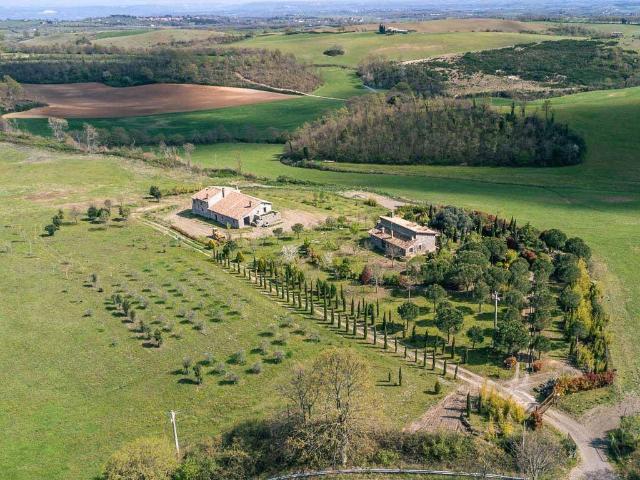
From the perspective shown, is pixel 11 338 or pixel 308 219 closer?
pixel 11 338

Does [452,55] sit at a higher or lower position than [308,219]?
higher

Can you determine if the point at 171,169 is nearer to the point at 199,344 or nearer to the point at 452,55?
the point at 199,344

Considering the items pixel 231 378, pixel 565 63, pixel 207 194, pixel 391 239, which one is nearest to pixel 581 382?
pixel 231 378

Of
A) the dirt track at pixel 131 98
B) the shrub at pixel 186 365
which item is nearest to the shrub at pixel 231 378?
the shrub at pixel 186 365

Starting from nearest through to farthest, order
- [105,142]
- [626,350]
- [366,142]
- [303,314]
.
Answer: [626,350], [303,314], [366,142], [105,142]

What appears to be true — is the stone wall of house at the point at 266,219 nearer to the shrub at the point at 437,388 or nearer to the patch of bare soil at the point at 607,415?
the shrub at the point at 437,388

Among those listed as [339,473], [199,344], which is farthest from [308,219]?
[339,473]

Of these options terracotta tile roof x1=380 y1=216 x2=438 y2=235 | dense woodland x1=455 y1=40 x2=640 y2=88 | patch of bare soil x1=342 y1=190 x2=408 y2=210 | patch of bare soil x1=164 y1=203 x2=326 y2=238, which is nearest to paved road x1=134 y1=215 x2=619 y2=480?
terracotta tile roof x1=380 y1=216 x2=438 y2=235

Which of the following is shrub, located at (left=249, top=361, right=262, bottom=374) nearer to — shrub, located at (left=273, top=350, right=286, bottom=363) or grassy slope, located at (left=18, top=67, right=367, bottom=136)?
shrub, located at (left=273, top=350, right=286, bottom=363)
